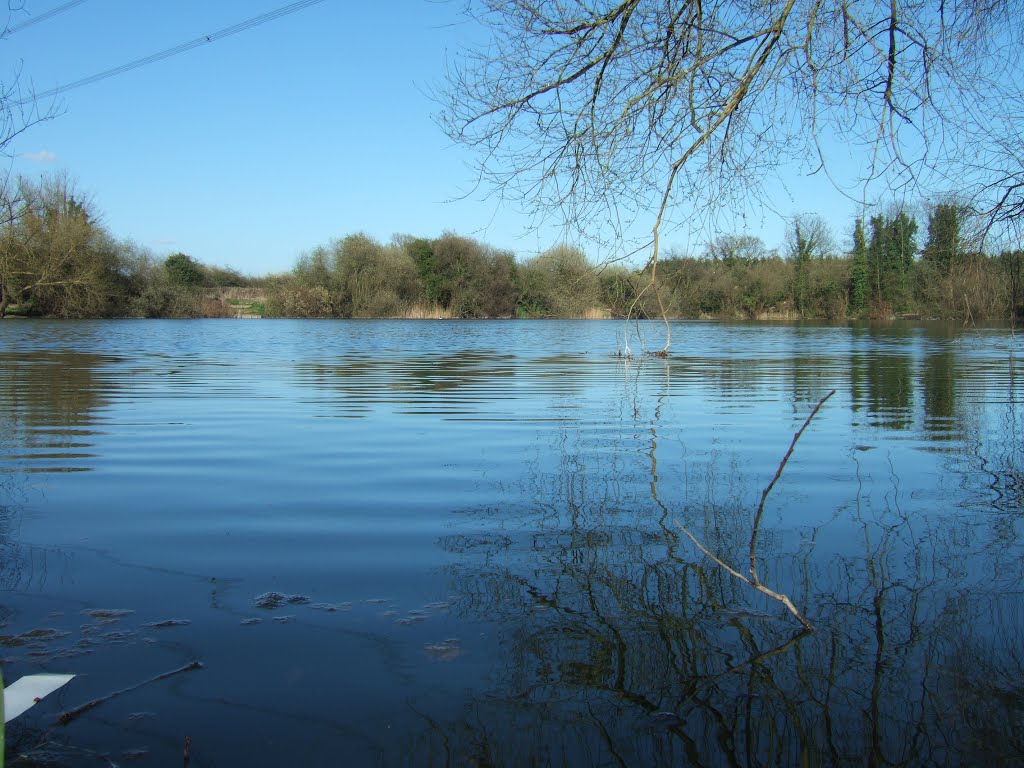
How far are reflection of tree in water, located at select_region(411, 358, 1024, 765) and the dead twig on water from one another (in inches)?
34.1

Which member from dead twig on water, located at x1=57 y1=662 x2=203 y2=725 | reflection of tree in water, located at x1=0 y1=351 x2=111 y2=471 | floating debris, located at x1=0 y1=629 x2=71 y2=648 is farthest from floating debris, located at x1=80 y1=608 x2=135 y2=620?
reflection of tree in water, located at x1=0 y1=351 x2=111 y2=471

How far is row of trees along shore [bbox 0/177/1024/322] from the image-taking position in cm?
746

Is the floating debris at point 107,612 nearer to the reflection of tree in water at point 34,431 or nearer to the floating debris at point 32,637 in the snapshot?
the floating debris at point 32,637

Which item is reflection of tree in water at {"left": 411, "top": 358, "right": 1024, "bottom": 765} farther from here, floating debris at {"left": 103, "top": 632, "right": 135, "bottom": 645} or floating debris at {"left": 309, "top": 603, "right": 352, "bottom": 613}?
floating debris at {"left": 103, "top": 632, "right": 135, "bottom": 645}

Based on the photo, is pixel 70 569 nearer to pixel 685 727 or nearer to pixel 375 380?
pixel 685 727

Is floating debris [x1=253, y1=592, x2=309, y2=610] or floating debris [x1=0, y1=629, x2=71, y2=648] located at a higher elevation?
floating debris [x1=0, y1=629, x2=71, y2=648]

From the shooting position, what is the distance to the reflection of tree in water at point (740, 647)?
2295 mm

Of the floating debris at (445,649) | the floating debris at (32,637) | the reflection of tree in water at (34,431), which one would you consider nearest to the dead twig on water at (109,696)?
the floating debris at (32,637)

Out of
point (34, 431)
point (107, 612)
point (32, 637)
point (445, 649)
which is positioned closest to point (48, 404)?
point (34, 431)

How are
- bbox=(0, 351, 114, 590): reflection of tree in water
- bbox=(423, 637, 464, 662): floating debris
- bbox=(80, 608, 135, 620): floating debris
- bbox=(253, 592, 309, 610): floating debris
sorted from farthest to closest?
bbox=(0, 351, 114, 590): reflection of tree in water < bbox=(253, 592, 309, 610): floating debris < bbox=(80, 608, 135, 620): floating debris < bbox=(423, 637, 464, 662): floating debris

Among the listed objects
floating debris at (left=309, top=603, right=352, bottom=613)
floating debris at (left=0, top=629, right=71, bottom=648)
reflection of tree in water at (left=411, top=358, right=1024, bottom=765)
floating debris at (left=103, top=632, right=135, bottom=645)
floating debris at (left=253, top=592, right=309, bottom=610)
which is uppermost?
floating debris at (left=0, top=629, right=71, bottom=648)

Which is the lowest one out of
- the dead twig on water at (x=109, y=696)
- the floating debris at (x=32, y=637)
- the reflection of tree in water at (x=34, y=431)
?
the dead twig on water at (x=109, y=696)

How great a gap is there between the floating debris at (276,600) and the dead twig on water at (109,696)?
0.55m

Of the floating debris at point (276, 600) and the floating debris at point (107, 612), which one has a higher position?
the floating debris at point (107, 612)
